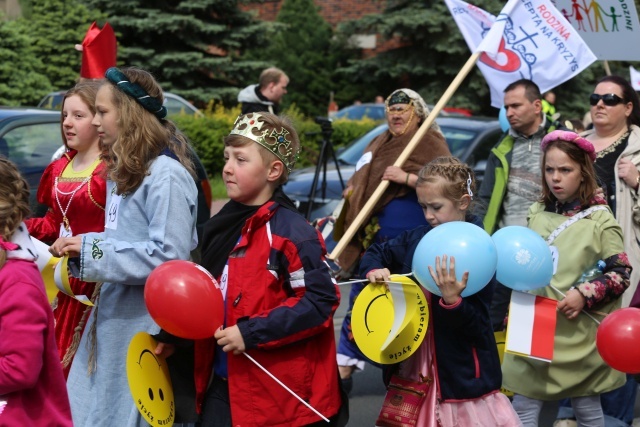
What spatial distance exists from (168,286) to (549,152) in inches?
92.9

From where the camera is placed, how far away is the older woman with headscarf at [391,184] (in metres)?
6.23

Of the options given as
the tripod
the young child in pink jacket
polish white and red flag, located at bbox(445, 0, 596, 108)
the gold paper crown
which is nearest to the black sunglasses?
polish white and red flag, located at bbox(445, 0, 596, 108)

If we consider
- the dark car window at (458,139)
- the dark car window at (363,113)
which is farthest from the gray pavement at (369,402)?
the dark car window at (363,113)

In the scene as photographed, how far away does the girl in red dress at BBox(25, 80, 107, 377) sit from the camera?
442 centimetres

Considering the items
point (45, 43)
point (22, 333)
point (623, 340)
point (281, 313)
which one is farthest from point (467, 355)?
point (45, 43)

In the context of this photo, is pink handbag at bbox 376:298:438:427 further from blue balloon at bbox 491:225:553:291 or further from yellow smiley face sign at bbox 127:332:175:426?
yellow smiley face sign at bbox 127:332:175:426

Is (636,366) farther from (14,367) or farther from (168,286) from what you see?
(14,367)

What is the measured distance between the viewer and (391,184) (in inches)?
247

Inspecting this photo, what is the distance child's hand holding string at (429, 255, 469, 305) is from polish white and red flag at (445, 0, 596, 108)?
3348 millimetres

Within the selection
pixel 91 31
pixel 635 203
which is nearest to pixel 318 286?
pixel 635 203

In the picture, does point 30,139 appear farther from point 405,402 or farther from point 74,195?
point 405,402

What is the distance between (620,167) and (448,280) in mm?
2605

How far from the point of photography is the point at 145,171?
4.08 meters

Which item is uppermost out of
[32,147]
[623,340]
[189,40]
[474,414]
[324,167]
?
[623,340]
